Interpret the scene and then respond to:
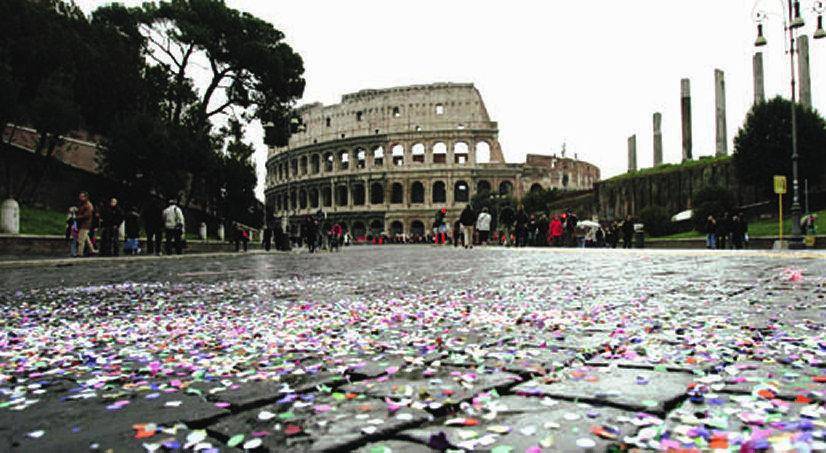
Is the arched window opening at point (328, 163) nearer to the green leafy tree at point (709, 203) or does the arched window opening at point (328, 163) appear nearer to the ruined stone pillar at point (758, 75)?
the ruined stone pillar at point (758, 75)

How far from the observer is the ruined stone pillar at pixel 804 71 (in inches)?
1437

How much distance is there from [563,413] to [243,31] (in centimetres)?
3737

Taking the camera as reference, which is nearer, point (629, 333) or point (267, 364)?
point (267, 364)

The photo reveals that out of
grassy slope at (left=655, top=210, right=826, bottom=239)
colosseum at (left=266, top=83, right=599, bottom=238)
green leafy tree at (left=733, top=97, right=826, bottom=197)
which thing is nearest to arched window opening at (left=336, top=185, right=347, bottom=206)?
colosseum at (left=266, top=83, right=599, bottom=238)

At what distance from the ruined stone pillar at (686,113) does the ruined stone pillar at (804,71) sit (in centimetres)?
765

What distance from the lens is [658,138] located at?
48.6m

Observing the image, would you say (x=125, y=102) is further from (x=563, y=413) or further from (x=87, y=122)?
(x=563, y=413)

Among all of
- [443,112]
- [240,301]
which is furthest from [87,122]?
[443,112]

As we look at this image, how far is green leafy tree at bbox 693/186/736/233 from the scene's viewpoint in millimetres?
30797

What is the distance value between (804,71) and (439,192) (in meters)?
42.3

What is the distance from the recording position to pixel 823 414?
1.45 meters

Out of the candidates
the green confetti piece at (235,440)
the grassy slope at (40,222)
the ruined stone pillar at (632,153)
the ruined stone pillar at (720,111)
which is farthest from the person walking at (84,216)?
the ruined stone pillar at (632,153)

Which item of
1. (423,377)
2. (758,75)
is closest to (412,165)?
(758,75)

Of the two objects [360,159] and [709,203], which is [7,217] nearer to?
[709,203]
